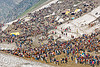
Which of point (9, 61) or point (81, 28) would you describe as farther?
point (81, 28)

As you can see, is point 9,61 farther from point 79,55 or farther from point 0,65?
point 79,55

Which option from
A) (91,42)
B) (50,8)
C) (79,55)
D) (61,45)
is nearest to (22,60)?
(61,45)

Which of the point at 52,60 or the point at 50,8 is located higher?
the point at 50,8

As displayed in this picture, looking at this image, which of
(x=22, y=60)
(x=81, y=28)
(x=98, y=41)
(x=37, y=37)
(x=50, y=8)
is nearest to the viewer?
(x=22, y=60)

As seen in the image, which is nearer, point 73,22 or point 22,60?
point 22,60

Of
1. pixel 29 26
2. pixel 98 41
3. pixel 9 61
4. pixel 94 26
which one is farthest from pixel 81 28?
pixel 9 61

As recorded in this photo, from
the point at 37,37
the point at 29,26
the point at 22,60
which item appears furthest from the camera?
the point at 29,26

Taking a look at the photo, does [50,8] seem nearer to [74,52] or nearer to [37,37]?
→ [37,37]

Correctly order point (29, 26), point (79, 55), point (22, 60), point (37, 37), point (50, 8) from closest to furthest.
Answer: point (79, 55)
point (22, 60)
point (37, 37)
point (29, 26)
point (50, 8)

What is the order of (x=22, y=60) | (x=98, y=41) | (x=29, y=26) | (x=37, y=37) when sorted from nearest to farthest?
(x=22, y=60), (x=98, y=41), (x=37, y=37), (x=29, y=26)
